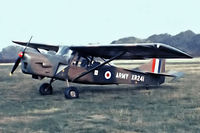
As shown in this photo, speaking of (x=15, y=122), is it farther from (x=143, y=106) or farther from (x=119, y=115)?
(x=143, y=106)

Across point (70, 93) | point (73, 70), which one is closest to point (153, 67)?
point (73, 70)

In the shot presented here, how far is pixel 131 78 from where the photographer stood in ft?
37.3

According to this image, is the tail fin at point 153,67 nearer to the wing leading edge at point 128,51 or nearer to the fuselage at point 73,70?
the fuselage at point 73,70

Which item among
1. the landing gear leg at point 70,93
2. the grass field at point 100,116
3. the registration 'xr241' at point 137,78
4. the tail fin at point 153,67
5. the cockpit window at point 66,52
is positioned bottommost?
the grass field at point 100,116

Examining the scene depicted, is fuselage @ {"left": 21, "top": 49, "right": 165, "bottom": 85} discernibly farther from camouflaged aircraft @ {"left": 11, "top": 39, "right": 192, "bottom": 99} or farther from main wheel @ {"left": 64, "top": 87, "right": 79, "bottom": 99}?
main wheel @ {"left": 64, "top": 87, "right": 79, "bottom": 99}

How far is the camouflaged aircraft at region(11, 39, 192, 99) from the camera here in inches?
358

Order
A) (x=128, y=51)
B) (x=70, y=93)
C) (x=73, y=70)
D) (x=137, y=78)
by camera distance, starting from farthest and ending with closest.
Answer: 1. (x=137, y=78)
2. (x=73, y=70)
3. (x=128, y=51)
4. (x=70, y=93)

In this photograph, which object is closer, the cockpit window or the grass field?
the grass field

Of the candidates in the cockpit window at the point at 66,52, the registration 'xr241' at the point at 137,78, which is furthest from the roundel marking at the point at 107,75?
the cockpit window at the point at 66,52

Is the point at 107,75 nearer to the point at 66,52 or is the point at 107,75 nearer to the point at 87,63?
the point at 87,63

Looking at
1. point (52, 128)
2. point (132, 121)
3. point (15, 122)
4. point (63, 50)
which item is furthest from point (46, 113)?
point (63, 50)

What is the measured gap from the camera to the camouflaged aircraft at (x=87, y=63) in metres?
9.09

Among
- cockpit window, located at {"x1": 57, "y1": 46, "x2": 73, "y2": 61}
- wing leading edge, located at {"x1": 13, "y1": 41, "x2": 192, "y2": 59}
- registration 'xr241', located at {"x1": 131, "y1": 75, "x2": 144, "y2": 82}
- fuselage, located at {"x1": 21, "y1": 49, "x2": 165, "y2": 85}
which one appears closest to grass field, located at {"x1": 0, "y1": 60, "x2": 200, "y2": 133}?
fuselage, located at {"x1": 21, "y1": 49, "x2": 165, "y2": 85}

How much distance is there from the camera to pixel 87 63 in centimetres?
1042
